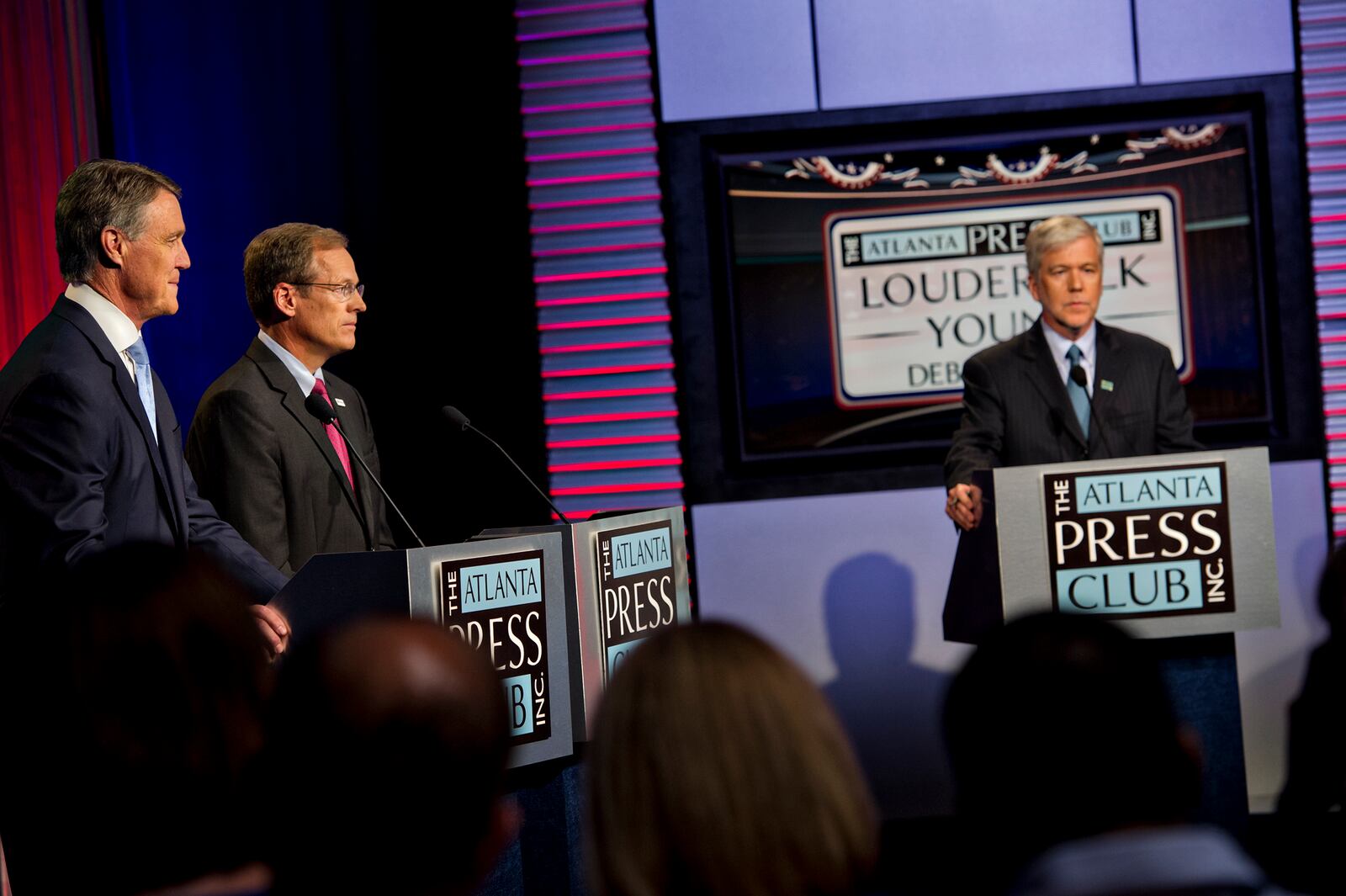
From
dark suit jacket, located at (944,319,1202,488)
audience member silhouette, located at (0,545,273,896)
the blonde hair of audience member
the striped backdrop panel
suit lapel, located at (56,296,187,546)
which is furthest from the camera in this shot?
the striped backdrop panel

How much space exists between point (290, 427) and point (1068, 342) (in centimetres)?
200

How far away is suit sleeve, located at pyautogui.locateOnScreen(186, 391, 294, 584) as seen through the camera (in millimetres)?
3143

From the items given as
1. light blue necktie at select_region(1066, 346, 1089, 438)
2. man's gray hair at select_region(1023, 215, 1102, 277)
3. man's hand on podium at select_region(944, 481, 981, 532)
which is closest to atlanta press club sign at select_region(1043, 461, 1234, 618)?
man's hand on podium at select_region(944, 481, 981, 532)

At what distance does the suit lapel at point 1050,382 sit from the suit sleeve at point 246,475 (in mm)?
1926

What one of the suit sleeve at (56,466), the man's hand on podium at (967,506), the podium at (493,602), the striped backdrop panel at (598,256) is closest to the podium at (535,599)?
the podium at (493,602)

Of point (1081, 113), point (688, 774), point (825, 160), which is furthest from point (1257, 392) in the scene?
Answer: point (688, 774)

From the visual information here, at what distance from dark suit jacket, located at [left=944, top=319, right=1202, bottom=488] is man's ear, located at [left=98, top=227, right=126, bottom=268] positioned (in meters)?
1.99

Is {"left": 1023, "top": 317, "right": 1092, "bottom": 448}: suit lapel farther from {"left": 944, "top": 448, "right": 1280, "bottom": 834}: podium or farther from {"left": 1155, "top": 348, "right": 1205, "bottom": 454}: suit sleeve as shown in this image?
{"left": 944, "top": 448, "right": 1280, "bottom": 834}: podium

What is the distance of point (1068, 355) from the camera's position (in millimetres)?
3650

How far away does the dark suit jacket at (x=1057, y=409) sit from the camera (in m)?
3.53

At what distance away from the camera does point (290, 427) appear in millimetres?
3213

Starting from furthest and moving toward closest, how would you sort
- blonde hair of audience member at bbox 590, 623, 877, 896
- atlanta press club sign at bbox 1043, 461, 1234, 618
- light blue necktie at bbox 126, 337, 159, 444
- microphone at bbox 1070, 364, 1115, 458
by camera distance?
microphone at bbox 1070, 364, 1115, 458 < atlanta press club sign at bbox 1043, 461, 1234, 618 < light blue necktie at bbox 126, 337, 159, 444 < blonde hair of audience member at bbox 590, 623, 877, 896

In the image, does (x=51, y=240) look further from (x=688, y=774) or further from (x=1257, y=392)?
(x=1257, y=392)

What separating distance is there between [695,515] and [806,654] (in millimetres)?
584
